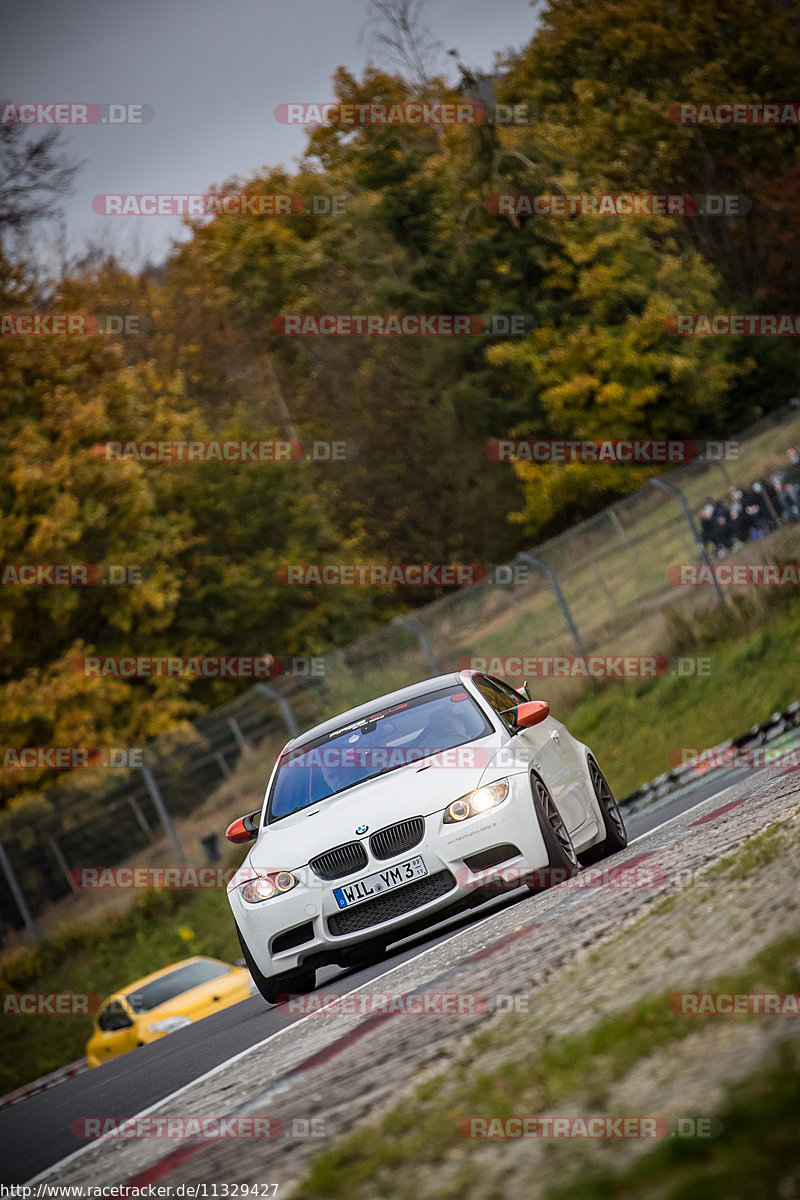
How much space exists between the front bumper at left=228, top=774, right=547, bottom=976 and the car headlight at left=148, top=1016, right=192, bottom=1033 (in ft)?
22.5

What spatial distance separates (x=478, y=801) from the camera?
362 inches

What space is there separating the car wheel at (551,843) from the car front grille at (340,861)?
1.15 meters

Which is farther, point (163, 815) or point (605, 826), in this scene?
point (163, 815)

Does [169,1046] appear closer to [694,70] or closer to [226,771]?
[226,771]

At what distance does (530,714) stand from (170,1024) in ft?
25.2

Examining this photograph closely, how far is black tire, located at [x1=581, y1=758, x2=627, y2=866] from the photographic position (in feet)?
35.6

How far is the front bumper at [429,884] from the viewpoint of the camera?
9.06 meters
